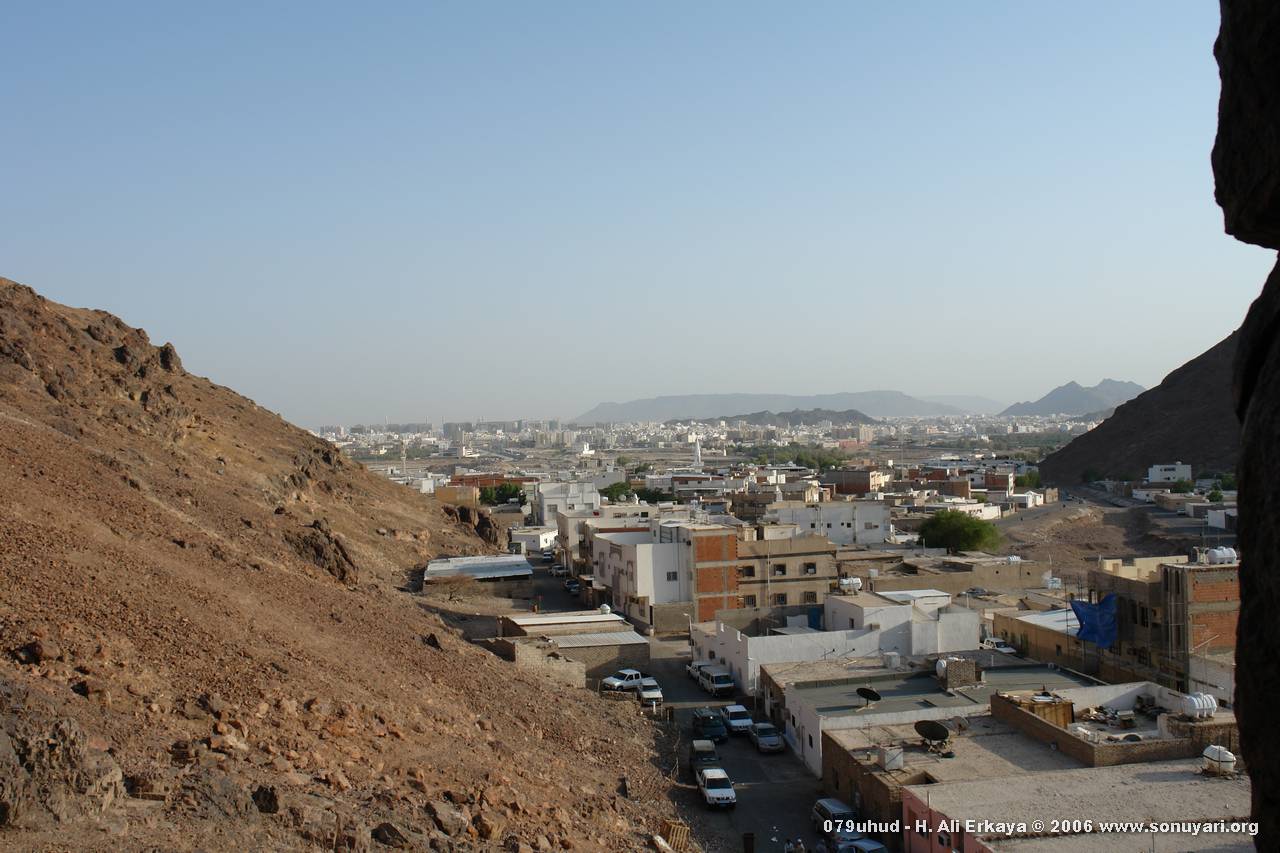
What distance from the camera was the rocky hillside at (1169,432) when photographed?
84.2 metres

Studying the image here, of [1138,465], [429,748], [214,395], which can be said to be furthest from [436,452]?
[429,748]

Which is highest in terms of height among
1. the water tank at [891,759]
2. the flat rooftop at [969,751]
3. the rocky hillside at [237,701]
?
the rocky hillside at [237,701]

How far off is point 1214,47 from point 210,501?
67.5 feet

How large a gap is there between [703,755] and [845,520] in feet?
92.0

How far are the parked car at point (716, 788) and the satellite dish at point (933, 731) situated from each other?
2545 mm

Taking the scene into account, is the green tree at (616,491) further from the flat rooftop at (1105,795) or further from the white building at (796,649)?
the flat rooftop at (1105,795)

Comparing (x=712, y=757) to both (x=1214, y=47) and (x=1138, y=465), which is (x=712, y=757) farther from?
(x=1138, y=465)

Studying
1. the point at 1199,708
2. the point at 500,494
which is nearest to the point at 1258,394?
the point at 1199,708

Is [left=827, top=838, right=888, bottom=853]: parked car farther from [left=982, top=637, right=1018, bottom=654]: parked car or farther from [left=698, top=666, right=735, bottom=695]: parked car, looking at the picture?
[left=982, top=637, right=1018, bottom=654]: parked car

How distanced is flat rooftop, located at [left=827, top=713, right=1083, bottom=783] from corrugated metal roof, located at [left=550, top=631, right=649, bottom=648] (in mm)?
7500

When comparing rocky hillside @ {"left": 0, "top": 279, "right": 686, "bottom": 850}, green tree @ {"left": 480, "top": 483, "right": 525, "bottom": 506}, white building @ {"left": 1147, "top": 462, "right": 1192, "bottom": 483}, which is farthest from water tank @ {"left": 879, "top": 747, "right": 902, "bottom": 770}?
white building @ {"left": 1147, "top": 462, "right": 1192, "bottom": 483}

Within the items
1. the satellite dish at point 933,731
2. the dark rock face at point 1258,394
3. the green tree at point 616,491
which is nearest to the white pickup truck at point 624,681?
the satellite dish at point 933,731

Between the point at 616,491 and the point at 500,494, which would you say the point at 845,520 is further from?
the point at 500,494

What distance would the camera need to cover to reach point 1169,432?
8931 cm
